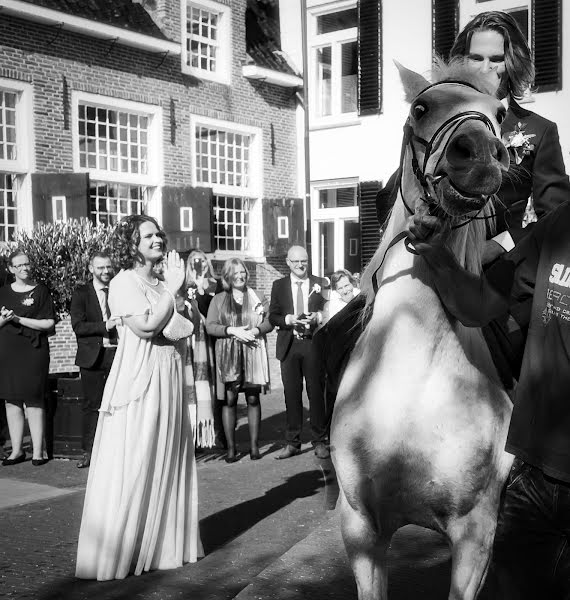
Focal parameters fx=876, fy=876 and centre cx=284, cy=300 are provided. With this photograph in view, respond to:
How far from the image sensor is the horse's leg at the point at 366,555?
3.10 meters

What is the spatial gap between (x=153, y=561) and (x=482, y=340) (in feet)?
9.94

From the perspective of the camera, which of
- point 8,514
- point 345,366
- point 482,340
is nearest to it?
point 482,340

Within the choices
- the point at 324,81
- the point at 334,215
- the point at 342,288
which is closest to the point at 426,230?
the point at 342,288

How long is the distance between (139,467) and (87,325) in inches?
160

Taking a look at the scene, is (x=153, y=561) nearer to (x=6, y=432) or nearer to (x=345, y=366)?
(x=345, y=366)

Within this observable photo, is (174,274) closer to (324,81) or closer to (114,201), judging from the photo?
(114,201)

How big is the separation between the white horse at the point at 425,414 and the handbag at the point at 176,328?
2418 mm

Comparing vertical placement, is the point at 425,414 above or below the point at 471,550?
above

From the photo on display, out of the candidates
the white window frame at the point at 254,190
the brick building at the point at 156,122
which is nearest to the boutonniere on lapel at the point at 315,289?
the brick building at the point at 156,122

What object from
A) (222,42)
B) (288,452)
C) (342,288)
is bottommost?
(288,452)

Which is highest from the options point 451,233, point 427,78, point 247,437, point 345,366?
point 427,78

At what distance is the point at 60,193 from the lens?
15.3m

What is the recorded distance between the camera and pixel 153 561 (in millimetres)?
5371

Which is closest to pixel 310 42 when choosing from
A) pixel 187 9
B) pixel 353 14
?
pixel 353 14
